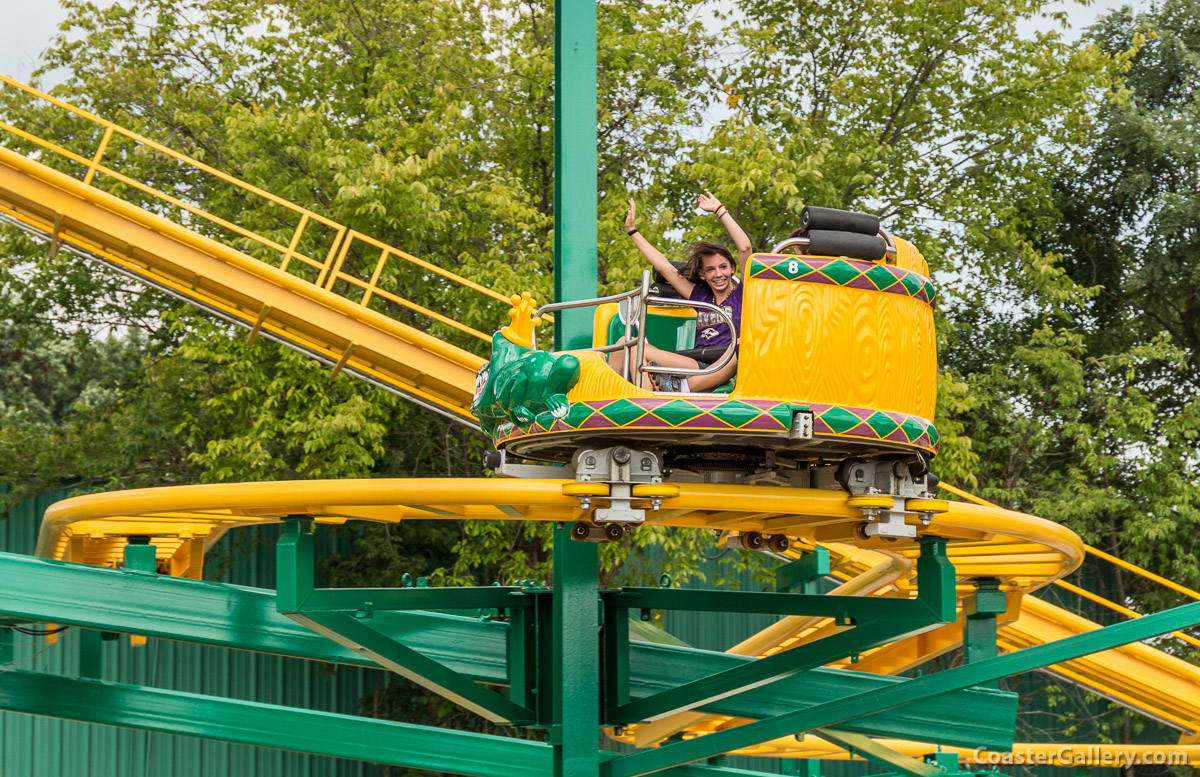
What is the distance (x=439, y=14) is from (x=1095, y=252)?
758cm

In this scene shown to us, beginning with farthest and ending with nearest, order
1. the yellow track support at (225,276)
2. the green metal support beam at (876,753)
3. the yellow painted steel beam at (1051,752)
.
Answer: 1. the yellow track support at (225,276)
2. the yellow painted steel beam at (1051,752)
3. the green metal support beam at (876,753)

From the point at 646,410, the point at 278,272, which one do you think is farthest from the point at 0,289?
the point at 646,410

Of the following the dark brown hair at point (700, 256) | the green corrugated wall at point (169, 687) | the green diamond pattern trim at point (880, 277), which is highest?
the dark brown hair at point (700, 256)

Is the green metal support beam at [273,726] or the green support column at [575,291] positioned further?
the green support column at [575,291]

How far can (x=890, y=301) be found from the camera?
345 centimetres

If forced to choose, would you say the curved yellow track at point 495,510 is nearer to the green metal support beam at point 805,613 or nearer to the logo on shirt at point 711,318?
the green metal support beam at point 805,613

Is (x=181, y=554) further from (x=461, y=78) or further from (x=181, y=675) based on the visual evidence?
(x=461, y=78)

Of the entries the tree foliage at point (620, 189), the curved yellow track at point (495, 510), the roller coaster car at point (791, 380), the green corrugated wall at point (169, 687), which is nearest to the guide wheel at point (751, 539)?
the curved yellow track at point (495, 510)

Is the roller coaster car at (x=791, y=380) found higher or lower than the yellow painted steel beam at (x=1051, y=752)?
higher

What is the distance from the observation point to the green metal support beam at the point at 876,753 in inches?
195

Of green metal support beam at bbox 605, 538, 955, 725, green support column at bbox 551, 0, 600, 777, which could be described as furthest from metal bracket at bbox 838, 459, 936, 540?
green support column at bbox 551, 0, 600, 777

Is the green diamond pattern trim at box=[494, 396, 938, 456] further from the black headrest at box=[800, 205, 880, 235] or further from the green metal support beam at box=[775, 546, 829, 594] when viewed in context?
the green metal support beam at box=[775, 546, 829, 594]

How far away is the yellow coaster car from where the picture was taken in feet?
10.7

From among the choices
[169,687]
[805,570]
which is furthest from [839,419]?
[169,687]
